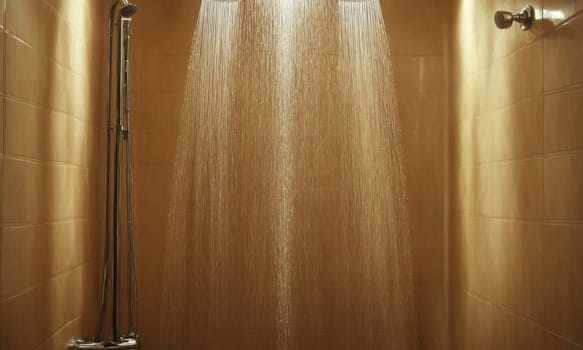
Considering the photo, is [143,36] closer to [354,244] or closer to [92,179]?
[92,179]

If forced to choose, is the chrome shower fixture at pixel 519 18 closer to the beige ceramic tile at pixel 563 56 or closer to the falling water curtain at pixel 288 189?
the beige ceramic tile at pixel 563 56

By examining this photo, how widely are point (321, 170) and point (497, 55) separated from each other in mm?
898

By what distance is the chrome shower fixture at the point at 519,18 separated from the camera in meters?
1.83

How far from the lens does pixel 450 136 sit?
277 centimetres

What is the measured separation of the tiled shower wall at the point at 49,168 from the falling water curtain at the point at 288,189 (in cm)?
39

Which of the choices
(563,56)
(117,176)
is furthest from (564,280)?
(117,176)

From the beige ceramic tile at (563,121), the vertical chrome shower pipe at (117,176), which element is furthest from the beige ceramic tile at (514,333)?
the vertical chrome shower pipe at (117,176)

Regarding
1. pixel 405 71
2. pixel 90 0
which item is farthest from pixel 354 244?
pixel 90 0

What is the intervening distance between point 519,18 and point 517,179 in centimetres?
50

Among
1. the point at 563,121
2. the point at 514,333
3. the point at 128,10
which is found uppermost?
the point at 128,10

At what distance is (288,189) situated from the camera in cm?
267

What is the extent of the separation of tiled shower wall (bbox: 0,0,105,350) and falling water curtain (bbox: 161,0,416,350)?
388 mm

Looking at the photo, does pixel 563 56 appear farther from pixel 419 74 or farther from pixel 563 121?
pixel 419 74

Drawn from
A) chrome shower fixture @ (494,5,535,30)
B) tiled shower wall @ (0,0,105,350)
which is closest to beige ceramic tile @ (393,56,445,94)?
chrome shower fixture @ (494,5,535,30)
